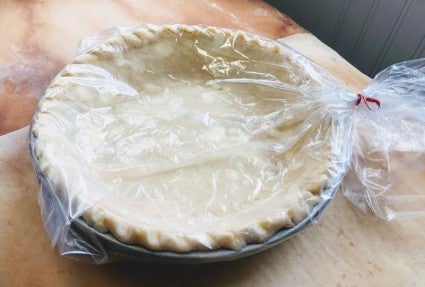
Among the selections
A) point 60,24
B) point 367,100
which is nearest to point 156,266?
point 367,100

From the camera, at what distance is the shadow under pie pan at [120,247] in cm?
52

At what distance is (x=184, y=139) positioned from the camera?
2.57 feet

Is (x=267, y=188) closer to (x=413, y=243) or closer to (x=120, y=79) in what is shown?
(x=413, y=243)

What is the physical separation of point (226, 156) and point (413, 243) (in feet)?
1.16

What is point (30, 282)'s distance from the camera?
59 centimetres

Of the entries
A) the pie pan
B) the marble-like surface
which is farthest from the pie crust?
the marble-like surface

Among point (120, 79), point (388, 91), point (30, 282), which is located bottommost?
point (30, 282)

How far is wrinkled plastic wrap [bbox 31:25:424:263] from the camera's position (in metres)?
0.55

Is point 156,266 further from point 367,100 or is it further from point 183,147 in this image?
point 367,100

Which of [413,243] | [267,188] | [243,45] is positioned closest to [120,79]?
[243,45]

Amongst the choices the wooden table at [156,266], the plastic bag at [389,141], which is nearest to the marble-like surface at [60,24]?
the wooden table at [156,266]

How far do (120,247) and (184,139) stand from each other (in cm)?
Answer: 30

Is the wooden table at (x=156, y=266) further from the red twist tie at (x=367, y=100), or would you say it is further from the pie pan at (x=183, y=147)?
the red twist tie at (x=367, y=100)

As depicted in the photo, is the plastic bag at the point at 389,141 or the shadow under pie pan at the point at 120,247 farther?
the plastic bag at the point at 389,141
